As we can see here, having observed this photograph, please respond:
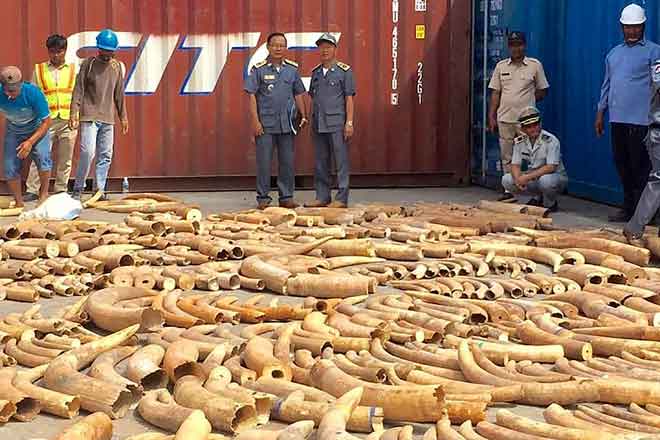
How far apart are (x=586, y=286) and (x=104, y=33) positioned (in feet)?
21.9

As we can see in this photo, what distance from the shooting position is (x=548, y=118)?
1364 centimetres

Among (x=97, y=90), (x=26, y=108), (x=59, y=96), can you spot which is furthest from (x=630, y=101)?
(x=59, y=96)

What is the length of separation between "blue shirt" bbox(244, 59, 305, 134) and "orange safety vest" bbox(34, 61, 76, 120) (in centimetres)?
201

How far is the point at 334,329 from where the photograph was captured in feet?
21.6

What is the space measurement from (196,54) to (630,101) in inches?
211

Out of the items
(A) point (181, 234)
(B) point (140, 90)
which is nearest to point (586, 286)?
(A) point (181, 234)

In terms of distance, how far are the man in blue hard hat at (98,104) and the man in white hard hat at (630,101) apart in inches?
196

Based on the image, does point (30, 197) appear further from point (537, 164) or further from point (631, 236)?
point (631, 236)

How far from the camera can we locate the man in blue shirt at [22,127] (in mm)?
11797

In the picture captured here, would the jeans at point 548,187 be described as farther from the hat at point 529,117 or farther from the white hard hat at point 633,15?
the white hard hat at point 633,15

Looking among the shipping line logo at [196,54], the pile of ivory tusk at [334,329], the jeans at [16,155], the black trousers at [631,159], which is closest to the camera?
the pile of ivory tusk at [334,329]

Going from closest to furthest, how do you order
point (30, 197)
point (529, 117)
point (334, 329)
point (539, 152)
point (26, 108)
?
point (334, 329) < point (26, 108) < point (529, 117) < point (539, 152) < point (30, 197)

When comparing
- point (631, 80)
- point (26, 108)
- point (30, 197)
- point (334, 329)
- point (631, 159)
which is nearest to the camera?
point (334, 329)

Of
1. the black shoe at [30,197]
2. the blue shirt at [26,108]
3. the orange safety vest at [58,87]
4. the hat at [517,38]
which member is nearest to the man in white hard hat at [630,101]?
the hat at [517,38]
